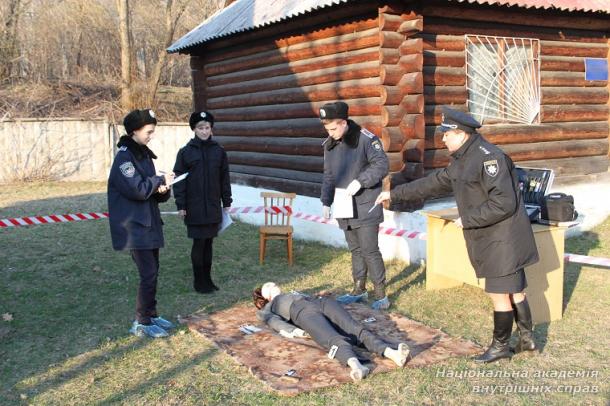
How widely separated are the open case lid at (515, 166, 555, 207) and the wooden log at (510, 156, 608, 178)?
9.89 feet

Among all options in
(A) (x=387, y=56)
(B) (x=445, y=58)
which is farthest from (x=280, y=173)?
(B) (x=445, y=58)

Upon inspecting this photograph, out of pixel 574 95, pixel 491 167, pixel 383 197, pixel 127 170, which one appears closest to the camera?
pixel 491 167

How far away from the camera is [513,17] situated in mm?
9227

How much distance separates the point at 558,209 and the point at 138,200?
389 cm

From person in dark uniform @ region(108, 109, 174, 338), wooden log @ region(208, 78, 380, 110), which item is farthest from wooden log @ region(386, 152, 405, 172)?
person in dark uniform @ region(108, 109, 174, 338)

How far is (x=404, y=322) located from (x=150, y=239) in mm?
2480

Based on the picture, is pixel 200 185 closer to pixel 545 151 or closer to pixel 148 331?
pixel 148 331

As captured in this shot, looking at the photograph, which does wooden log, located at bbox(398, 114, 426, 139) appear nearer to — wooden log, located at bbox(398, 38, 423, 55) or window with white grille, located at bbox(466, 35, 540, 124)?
wooden log, located at bbox(398, 38, 423, 55)

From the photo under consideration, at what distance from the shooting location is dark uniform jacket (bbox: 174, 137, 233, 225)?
688cm

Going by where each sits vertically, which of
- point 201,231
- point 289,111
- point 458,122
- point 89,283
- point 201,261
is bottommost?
point 89,283

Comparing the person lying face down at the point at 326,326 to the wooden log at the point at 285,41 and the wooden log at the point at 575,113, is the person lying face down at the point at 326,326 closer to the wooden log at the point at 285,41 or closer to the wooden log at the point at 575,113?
the wooden log at the point at 285,41

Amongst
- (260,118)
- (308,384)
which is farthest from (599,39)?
(308,384)

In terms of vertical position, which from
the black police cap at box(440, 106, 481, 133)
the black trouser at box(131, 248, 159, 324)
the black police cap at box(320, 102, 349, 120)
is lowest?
the black trouser at box(131, 248, 159, 324)

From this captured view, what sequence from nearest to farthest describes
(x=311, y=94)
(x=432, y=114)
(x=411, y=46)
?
(x=411, y=46), (x=432, y=114), (x=311, y=94)
